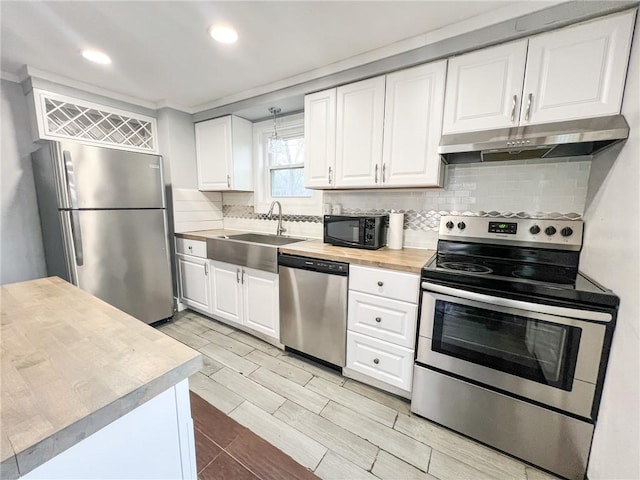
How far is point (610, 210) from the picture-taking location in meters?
1.26

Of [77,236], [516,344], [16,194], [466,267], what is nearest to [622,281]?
[516,344]

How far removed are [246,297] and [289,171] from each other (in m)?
1.41

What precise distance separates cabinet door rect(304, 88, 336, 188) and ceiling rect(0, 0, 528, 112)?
25 centimetres

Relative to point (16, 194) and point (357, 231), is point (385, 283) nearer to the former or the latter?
point (357, 231)

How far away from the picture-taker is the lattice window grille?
7.38ft

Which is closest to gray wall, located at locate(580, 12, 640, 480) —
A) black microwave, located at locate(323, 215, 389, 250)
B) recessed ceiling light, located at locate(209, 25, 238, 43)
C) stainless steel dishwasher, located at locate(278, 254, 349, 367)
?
black microwave, located at locate(323, 215, 389, 250)

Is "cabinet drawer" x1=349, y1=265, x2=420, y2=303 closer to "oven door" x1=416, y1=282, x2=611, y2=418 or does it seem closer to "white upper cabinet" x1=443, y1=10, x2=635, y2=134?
"oven door" x1=416, y1=282, x2=611, y2=418

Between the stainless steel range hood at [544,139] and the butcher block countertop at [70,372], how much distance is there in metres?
1.68

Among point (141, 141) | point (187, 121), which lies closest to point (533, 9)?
point (187, 121)

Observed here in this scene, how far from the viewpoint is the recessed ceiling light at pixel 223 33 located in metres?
1.60

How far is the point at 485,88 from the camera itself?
1.54 meters

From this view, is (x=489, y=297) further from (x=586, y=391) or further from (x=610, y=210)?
(x=610, y=210)

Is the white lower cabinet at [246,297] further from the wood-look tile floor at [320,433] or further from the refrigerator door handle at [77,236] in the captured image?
the refrigerator door handle at [77,236]

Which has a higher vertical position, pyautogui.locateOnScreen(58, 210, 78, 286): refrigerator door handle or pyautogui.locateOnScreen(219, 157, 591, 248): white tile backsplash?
pyautogui.locateOnScreen(219, 157, 591, 248): white tile backsplash
